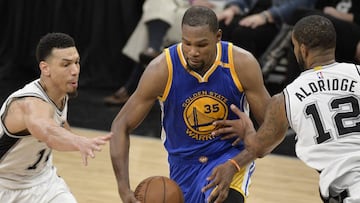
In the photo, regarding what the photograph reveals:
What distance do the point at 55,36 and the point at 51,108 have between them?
514 millimetres

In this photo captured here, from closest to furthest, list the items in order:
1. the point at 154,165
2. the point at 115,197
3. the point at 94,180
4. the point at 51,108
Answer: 1. the point at 51,108
2. the point at 115,197
3. the point at 94,180
4. the point at 154,165

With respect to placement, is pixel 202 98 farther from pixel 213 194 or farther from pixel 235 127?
pixel 213 194

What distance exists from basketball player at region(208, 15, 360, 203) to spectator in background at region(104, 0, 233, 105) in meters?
4.47

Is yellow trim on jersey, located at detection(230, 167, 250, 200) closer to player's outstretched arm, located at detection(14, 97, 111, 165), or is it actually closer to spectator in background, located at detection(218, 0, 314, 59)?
player's outstretched arm, located at detection(14, 97, 111, 165)

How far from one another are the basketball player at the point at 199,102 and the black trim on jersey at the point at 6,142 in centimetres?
55

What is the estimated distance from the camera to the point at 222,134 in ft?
15.3

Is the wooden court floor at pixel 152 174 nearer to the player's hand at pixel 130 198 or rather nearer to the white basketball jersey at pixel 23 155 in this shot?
the white basketball jersey at pixel 23 155

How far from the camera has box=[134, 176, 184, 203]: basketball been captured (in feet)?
14.2

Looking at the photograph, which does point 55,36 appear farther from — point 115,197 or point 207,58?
point 115,197

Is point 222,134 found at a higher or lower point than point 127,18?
higher

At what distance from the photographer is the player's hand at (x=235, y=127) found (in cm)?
450

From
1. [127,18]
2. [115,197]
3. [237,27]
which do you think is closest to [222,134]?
[115,197]

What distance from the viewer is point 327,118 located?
3.98 m

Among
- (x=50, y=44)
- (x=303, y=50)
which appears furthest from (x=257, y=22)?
(x=303, y=50)
